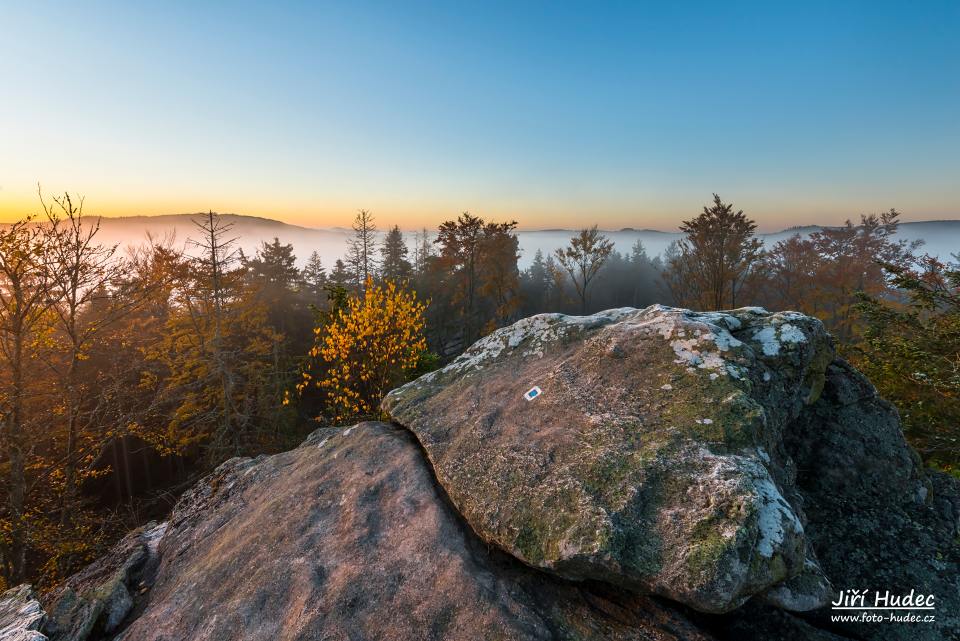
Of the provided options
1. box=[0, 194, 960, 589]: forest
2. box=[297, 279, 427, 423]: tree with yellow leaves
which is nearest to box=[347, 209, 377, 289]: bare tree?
box=[0, 194, 960, 589]: forest

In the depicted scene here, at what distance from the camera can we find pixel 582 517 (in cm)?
326

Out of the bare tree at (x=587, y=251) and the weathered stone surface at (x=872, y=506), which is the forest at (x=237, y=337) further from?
the weathered stone surface at (x=872, y=506)

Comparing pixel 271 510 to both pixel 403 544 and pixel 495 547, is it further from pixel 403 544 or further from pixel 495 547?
pixel 495 547

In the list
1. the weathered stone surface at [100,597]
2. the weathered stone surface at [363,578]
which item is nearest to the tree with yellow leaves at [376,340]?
the weathered stone surface at [100,597]

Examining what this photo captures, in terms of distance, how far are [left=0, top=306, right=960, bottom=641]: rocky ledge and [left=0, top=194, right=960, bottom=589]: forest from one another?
4.77 m

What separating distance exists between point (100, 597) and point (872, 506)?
9394mm

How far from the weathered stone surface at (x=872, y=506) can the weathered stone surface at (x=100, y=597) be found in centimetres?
736

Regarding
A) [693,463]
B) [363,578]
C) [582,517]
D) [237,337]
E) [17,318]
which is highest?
[17,318]

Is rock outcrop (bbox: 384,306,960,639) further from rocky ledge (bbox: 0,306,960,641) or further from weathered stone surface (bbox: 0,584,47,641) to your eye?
weathered stone surface (bbox: 0,584,47,641)

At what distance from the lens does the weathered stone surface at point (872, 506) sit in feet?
13.5

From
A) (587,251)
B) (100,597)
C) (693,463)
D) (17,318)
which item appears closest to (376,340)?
(100,597)

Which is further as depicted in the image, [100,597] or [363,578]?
[100,597]

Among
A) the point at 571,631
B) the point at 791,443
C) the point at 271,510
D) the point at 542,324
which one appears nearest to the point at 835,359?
the point at 791,443

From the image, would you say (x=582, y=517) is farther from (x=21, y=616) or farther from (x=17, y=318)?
(x=17, y=318)
